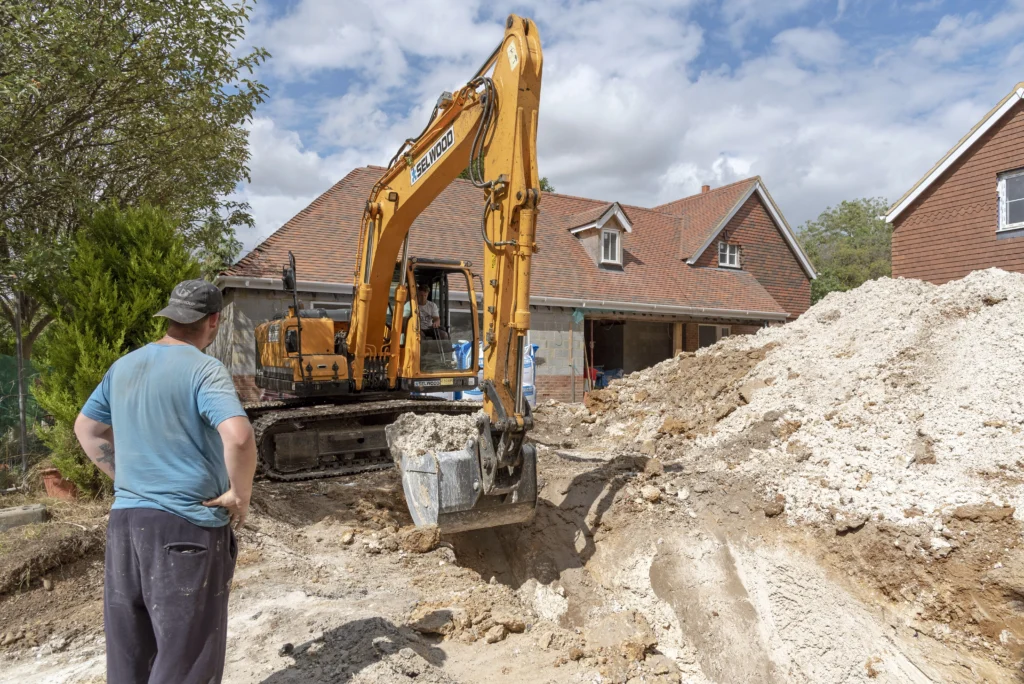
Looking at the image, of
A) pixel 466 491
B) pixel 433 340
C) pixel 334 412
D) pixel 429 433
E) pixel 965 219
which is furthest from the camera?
pixel 965 219

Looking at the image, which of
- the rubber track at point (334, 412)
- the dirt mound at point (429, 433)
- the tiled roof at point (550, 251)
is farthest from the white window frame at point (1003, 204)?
the dirt mound at point (429, 433)

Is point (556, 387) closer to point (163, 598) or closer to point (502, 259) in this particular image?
point (502, 259)

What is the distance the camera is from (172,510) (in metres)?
2.50

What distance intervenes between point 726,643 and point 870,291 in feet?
23.3

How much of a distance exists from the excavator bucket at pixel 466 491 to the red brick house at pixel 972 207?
13124 millimetres

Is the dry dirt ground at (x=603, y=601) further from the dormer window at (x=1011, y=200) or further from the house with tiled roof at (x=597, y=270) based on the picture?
the dormer window at (x=1011, y=200)

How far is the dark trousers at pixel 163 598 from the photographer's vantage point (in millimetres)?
2490

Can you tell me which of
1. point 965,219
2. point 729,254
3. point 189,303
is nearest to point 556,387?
point 729,254

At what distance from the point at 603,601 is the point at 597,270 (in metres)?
12.8

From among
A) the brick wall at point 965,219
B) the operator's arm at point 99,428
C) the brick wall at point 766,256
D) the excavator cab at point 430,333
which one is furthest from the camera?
the brick wall at point 766,256

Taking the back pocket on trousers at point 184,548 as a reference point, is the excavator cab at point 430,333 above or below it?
above

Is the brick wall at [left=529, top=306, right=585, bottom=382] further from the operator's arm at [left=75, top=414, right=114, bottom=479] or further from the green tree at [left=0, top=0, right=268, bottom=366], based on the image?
the operator's arm at [left=75, top=414, right=114, bottom=479]

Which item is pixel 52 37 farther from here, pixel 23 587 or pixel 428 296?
pixel 23 587

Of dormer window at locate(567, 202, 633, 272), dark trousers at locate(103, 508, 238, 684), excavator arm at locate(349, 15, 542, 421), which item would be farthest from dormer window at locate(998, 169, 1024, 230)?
dark trousers at locate(103, 508, 238, 684)
